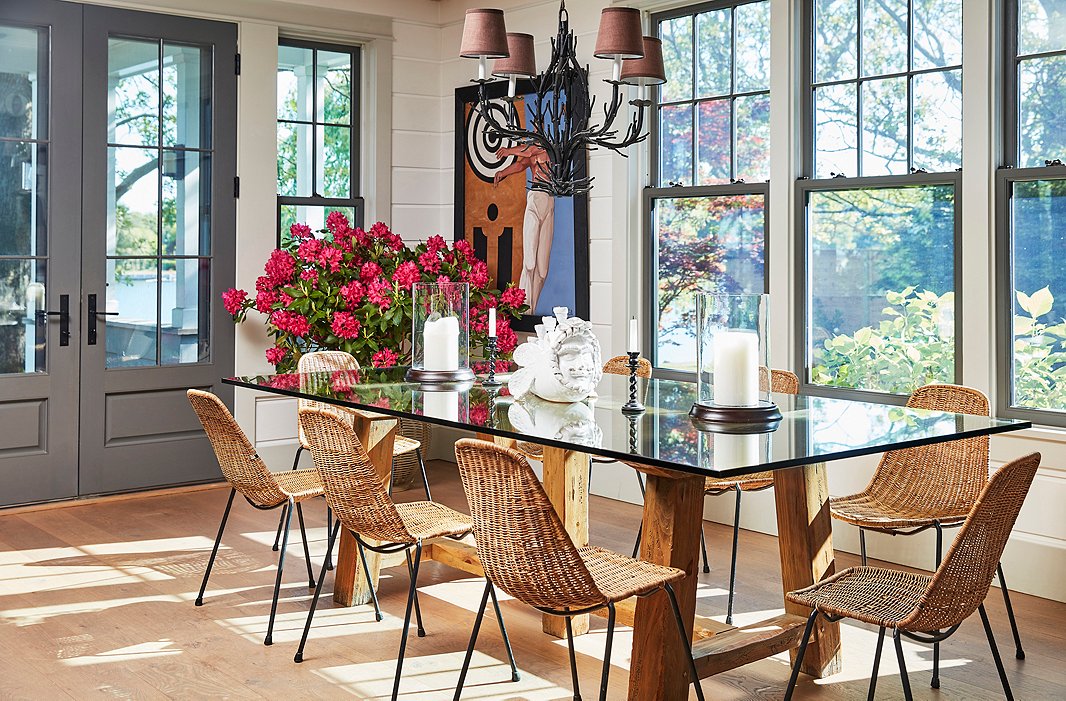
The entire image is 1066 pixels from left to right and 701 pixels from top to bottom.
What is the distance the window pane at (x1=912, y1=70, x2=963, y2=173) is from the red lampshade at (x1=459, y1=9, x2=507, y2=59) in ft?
7.22

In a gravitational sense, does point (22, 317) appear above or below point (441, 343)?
above

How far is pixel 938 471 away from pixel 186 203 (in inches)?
173

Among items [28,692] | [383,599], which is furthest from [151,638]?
[383,599]

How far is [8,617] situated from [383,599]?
1.36 meters

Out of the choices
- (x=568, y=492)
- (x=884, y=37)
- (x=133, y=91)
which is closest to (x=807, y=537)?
(x=568, y=492)

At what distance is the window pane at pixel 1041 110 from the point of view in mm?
4402

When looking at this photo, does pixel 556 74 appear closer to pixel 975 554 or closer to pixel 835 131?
pixel 975 554

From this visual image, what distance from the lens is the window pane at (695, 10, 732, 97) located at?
18.7 ft

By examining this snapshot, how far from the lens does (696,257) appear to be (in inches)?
232

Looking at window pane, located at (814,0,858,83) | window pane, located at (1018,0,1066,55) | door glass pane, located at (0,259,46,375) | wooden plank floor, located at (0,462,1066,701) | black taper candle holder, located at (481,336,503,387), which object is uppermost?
window pane, located at (814,0,858,83)

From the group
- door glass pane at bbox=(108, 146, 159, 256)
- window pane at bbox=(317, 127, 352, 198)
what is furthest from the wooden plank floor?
window pane at bbox=(317, 127, 352, 198)

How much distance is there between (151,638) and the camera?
3.89 metres

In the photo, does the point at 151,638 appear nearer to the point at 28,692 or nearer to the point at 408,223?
the point at 28,692

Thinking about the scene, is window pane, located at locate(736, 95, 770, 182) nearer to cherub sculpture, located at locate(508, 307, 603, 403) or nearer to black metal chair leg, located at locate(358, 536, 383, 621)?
cherub sculpture, located at locate(508, 307, 603, 403)
